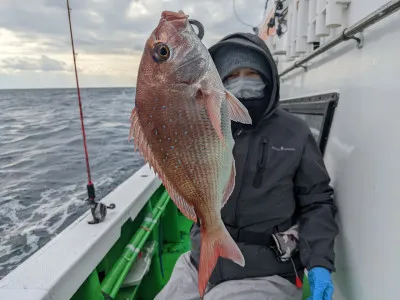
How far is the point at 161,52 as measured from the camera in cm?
119

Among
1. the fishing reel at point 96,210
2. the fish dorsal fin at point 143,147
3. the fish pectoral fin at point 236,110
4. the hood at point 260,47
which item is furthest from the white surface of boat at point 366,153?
the fishing reel at point 96,210

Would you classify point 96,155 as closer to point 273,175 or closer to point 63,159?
point 63,159

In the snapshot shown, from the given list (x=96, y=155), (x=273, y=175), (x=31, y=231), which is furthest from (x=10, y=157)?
(x=273, y=175)

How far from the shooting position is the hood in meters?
1.90

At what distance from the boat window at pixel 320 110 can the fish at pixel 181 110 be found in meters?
1.57

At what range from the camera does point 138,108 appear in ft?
3.98

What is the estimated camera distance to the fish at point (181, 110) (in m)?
1.19

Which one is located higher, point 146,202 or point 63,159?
point 146,202

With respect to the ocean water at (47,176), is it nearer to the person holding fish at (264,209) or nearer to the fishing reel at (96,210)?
the fishing reel at (96,210)

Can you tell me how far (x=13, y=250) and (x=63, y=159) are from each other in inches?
234

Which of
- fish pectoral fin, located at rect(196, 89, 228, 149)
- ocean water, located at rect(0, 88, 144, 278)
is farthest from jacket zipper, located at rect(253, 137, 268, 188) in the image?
ocean water, located at rect(0, 88, 144, 278)

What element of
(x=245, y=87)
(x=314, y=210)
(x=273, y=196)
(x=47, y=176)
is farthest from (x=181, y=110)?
(x=47, y=176)

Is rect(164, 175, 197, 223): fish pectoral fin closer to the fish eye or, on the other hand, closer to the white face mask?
the fish eye

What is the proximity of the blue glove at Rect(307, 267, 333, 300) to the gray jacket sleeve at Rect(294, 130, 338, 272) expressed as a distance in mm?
39
